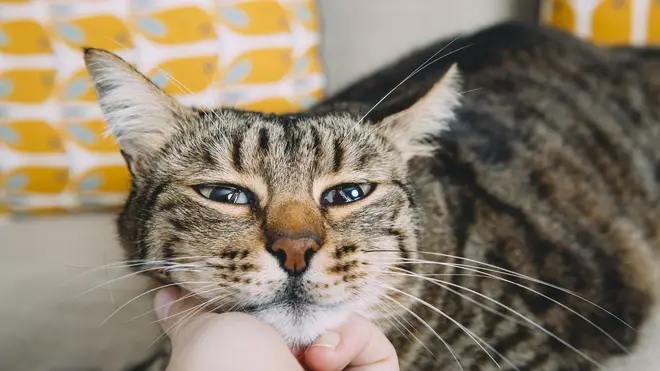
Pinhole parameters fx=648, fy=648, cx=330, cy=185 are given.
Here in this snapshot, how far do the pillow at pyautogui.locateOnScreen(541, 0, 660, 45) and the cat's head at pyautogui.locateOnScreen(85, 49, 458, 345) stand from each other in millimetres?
695

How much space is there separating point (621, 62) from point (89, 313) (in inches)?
44.8

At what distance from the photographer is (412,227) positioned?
0.85 m

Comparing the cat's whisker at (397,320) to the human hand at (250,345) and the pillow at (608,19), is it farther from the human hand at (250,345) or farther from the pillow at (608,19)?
the pillow at (608,19)

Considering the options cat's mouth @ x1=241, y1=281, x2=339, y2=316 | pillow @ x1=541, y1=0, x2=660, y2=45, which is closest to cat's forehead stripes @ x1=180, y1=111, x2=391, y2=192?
cat's mouth @ x1=241, y1=281, x2=339, y2=316

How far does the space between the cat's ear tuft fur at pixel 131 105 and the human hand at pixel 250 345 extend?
0.21m

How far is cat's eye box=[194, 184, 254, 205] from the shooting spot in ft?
2.48

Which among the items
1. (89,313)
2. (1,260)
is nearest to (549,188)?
(89,313)

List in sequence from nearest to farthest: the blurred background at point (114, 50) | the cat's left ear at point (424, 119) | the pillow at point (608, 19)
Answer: the cat's left ear at point (424, 119), the blurred background at point (114, 50), the pillow at point (608, 19)

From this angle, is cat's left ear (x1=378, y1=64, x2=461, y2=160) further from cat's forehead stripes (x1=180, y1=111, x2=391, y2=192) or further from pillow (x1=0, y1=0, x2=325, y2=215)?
pillow (x1=0, y1=0, x2=325, y2=215)

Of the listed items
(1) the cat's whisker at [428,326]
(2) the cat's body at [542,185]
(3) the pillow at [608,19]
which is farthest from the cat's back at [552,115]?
(1) the cat's whisker at [428,326]

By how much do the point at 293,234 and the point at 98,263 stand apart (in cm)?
59

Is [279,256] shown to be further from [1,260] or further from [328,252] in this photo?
[1,260]

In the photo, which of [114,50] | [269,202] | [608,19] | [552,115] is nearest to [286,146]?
[269,202]

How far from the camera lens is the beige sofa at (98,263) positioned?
1.00m
